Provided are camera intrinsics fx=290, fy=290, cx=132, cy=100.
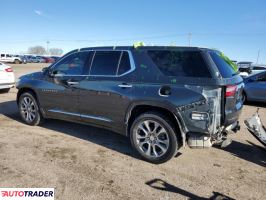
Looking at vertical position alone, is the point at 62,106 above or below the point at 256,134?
above

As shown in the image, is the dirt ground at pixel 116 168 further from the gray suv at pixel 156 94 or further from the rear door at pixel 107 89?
the rear door at pixel 107 89

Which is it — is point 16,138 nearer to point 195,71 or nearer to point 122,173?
point 122,173

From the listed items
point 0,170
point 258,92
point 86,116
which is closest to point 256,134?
point 86,116

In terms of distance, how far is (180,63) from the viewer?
443 centimetres

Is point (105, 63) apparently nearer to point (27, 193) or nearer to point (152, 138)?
point (152, 138)

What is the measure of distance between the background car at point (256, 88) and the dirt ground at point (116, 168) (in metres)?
4.72

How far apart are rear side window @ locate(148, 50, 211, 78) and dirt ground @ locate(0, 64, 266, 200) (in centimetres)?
149

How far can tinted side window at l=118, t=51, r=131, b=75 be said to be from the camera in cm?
494

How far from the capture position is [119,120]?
5.06 metres

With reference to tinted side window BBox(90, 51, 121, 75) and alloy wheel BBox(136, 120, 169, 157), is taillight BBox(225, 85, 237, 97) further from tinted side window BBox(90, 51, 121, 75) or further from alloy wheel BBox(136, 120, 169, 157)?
tinted side window BBox(90, 51, 121, 75)

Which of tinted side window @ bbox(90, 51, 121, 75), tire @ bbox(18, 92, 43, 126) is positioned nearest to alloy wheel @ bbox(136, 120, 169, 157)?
tinted side window @ bbox(90, 51, 121, 75)

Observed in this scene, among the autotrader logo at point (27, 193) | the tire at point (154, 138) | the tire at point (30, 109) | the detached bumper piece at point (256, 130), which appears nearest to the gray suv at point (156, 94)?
the tire at point (154, 138)

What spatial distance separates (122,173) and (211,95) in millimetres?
1729

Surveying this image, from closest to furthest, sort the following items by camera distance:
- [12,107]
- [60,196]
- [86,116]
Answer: [60,196], [86,116], [12,107]
